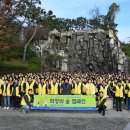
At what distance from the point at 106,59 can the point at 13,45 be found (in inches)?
558

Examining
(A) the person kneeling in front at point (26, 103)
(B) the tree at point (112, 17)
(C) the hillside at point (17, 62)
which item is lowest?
(A) the person kneeling in front at point (26, 103)

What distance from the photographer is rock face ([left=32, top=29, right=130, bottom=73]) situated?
47.7m

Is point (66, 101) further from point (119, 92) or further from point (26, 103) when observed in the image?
point (119, 92)

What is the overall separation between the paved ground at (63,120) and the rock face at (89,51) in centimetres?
2579

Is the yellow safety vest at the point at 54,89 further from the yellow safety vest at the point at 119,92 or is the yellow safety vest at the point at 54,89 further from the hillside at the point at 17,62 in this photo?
the hillside at the point at 17,62

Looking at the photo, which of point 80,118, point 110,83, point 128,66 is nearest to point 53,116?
point 80,118

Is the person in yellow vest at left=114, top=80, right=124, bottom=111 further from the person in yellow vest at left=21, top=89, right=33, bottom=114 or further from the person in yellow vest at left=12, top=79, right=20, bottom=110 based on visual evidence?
the person in yellow vest at left=12, top=79, right=20, bottom=110

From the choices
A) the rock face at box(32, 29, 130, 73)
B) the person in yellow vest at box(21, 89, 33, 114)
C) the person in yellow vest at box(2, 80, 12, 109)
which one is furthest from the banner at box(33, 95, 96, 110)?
the rock face at box(32, 29, 130, 73)

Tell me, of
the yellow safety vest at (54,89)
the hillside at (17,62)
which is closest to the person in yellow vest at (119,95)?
the yellow safety vest at (54,89)

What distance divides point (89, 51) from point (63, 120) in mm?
30755

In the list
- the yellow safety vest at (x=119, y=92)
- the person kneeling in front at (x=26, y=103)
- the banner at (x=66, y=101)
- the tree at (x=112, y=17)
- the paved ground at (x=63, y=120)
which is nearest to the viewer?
the paved ground at (x=63, y=120)

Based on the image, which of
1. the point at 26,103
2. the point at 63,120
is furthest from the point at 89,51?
the point at 63,120

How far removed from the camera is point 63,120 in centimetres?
1914

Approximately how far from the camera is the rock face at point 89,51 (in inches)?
1877
